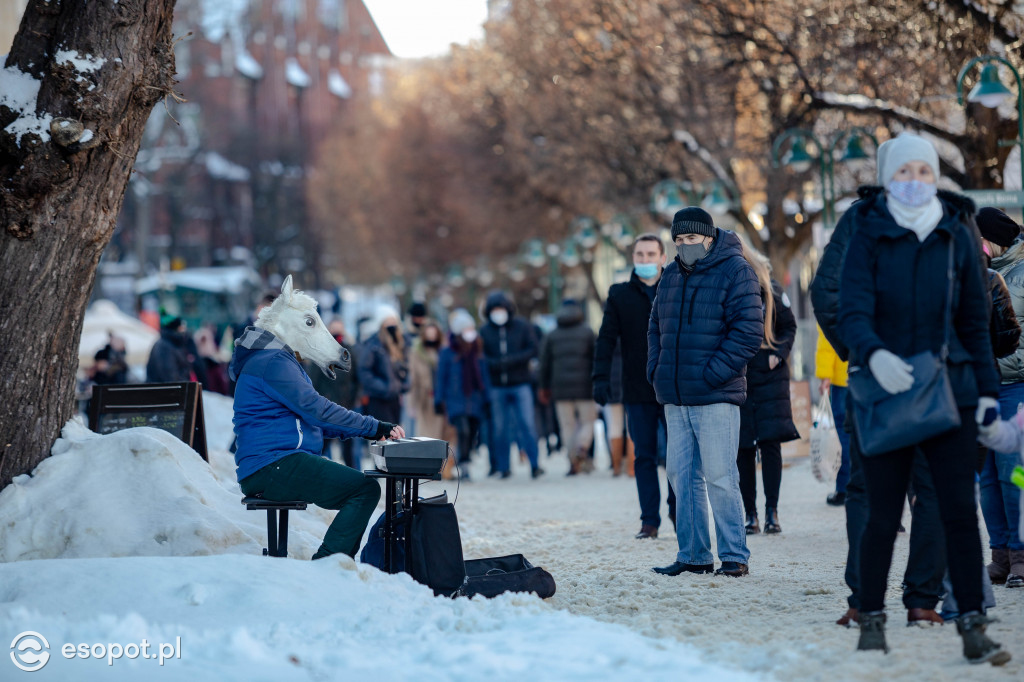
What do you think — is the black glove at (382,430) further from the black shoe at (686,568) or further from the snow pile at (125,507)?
the black shoe at (686,568)

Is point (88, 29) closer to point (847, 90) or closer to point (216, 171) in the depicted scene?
point (847, 90)

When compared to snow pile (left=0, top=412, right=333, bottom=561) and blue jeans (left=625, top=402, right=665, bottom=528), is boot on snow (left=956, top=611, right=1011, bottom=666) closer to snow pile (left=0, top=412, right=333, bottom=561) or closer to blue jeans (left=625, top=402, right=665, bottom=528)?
snow pile (left=0, top=412, right=333, bottom=561)

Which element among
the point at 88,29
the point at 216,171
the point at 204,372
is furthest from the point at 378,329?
the point at 216,171

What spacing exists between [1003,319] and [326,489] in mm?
3573

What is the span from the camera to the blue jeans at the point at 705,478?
7863 mm

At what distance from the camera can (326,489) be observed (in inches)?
281

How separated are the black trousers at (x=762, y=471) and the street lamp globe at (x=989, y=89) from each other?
6.86 meters

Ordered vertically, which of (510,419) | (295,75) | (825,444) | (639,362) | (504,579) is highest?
(295,75)

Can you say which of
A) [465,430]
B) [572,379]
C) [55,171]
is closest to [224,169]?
[465,430]

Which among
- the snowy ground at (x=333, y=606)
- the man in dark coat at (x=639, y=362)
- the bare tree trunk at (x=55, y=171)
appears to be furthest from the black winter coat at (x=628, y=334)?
the bare tree trunk at (x=55, y=171)

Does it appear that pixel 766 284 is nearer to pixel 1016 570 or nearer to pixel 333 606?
pixel 1016 570

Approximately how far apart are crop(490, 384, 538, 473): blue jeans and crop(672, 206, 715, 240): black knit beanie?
29.4ft

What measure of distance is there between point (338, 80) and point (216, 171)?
18.4 metres

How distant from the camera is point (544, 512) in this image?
12531 millimetres
